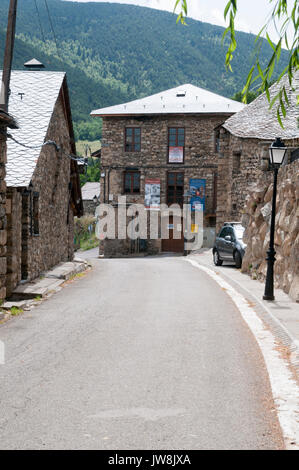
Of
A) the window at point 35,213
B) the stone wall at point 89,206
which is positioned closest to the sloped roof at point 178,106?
the stone wall at point 89,206

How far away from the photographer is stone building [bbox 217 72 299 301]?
12859 mm

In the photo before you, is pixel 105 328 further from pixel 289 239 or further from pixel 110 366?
pixel 289 239

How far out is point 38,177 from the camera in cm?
1552

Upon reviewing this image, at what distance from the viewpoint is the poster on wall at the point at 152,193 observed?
40.3m

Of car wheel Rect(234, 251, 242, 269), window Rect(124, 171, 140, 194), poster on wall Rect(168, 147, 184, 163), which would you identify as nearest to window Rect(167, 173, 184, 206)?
poster on wall Rect(168, 147, 184, 163)

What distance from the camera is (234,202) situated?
31094mm

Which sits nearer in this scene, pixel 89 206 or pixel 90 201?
pixel 90 201

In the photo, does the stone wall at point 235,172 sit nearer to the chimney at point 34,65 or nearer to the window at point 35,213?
the chimney at point 34,65

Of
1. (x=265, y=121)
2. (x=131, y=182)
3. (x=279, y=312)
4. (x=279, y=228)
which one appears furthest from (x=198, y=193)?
(x=279, y=312)

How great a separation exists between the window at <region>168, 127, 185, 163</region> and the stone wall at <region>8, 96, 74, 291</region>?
58.7 feet

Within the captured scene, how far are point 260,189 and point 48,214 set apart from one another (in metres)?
6.63

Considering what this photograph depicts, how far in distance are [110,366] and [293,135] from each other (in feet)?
69.7

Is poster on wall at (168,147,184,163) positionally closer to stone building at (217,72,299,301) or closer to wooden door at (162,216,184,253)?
wooden door at (162,216,184,253)

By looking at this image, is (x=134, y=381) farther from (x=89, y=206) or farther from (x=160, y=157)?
(x=89, y=206)
